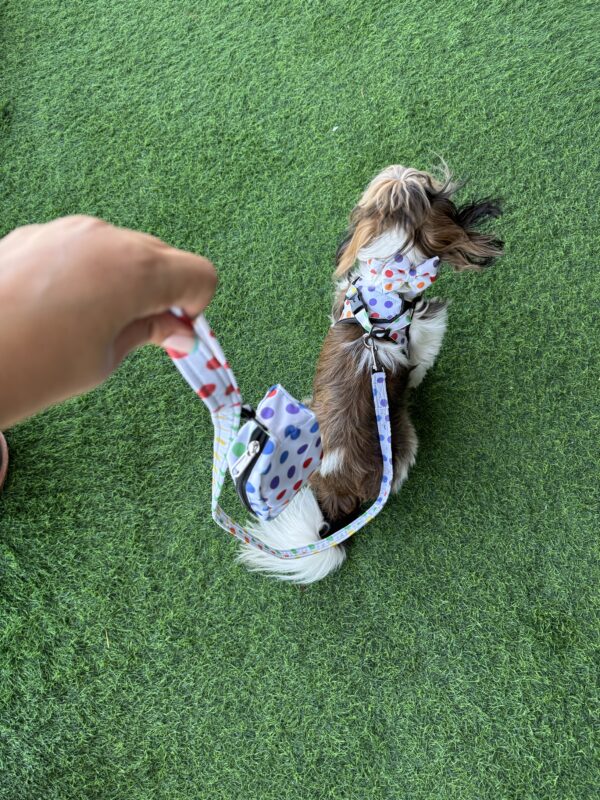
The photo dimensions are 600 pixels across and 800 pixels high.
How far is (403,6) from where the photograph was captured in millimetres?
2330

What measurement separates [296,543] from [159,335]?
110 cm

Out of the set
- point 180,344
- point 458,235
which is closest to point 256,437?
point 180,344

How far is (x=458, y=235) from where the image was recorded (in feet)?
5.33

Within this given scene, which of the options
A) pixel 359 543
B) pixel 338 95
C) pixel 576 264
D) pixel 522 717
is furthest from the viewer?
pixel 338 95

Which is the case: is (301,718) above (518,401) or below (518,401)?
below

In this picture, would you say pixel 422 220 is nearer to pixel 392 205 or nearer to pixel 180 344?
pixel 392 205

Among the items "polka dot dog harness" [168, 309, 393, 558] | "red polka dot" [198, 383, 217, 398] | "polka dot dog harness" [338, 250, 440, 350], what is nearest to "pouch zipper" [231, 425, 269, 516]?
"polka dot dog harness" [168, 309, 393, 558]

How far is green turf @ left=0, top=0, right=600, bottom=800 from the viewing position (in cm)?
168

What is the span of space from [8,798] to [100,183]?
2.25 m

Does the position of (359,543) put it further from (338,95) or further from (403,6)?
(403,6)

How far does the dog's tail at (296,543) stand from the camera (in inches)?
64.3

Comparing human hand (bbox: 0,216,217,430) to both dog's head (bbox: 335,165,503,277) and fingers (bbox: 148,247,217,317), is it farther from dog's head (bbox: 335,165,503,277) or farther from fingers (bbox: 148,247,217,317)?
dog's head (bbox: 335,165,503,277)

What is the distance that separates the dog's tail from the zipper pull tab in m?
0.64

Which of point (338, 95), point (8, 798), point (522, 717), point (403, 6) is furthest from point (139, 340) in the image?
point (403, 6)
